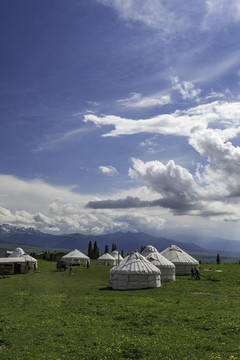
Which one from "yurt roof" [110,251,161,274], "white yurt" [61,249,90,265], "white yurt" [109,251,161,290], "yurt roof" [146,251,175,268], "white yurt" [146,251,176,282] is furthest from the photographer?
"white yurt" [61,249,90,265]

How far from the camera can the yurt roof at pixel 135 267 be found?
3831cm

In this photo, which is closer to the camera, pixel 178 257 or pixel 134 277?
pixel 134 277

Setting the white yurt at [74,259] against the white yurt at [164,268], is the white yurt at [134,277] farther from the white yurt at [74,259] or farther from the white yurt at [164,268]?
the white yurt at [74,259]

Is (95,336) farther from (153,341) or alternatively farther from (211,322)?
(211,322)

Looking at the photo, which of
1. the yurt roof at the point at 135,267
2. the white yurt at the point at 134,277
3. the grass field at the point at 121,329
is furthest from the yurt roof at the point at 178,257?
the grass field at the point at 121,329

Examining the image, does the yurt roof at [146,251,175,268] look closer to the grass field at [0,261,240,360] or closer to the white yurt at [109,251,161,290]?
the white yurt at [109,251,161,290]

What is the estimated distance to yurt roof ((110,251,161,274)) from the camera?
126 feet

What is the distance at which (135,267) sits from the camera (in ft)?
129

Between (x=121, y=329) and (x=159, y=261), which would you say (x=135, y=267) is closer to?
(x=159, y=261)

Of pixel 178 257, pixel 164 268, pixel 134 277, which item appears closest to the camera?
pixel 134 277

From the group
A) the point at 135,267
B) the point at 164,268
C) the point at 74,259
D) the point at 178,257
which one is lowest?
the point at 74,259

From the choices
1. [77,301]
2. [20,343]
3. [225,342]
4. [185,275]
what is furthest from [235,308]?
[185,275]

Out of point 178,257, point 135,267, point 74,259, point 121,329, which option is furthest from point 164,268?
point 74,259

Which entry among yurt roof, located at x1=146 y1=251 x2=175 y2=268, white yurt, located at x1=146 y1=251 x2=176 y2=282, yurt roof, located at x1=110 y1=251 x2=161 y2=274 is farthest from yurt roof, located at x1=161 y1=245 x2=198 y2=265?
yurt roof, located at x1=110 y1=251 x2=161 y2=274
